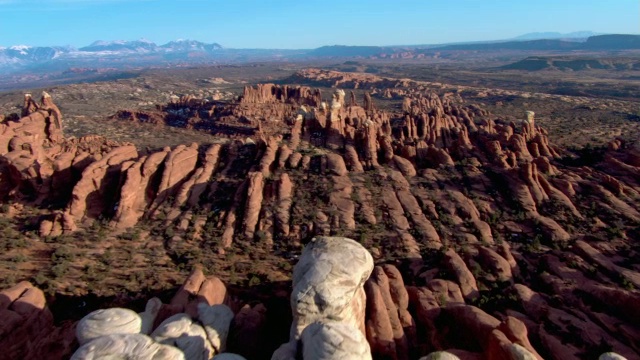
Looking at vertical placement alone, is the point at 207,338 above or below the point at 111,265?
above

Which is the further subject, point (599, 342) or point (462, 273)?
point (462, 273)

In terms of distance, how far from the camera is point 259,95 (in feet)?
372

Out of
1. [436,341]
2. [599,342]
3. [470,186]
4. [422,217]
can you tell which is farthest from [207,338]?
[470,186]

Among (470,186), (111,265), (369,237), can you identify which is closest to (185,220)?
(111,265)

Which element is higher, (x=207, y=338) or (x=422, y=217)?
(x=207, y=338)

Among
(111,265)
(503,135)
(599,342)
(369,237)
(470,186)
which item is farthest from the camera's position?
(503,135)

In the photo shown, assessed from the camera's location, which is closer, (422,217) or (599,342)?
(599,342)

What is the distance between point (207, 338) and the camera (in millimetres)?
14703

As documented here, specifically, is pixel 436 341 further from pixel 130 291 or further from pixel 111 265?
pixel 111 265

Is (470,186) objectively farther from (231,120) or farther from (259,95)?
(259,95)

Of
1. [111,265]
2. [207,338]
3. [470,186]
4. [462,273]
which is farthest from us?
→ [470,186]

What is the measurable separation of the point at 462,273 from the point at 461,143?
30683 millimetres

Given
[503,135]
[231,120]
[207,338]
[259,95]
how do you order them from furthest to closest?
1. [259,95]
2. [231,120]
3. [503,135]
4. [207,338]

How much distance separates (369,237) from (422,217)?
17.8 ft
